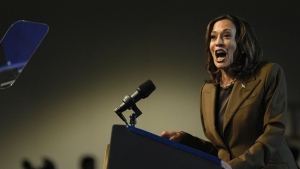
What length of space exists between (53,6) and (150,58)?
738 mm

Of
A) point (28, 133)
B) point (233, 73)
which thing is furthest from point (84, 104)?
point (233, 73)

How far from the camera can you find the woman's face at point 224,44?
1594 millimetres

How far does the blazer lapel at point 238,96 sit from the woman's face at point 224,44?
122 mm

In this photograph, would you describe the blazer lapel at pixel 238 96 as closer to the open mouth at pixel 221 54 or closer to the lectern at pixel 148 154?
the open mouth at pixel 221 54

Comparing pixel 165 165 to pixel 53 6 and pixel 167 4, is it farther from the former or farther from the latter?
pixel 53 6

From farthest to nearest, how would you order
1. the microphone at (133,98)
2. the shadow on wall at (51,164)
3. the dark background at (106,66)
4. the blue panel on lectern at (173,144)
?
the shadow on wall at (51,164), the dark background at (106,66), the microphone at (133,98), the blue panel on lectern at (173,144)

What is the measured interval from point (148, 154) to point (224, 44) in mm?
845

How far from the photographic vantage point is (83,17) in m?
2.50

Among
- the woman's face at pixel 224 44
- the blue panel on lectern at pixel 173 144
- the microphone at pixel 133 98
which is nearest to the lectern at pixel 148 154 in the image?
the blue panel on lectern at pixel 173 144

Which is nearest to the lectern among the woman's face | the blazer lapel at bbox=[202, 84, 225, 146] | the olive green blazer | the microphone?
the microphone

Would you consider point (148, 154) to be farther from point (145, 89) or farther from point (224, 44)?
point (224, 44)

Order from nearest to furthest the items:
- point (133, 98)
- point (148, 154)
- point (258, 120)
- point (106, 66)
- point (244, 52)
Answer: point (148, 154)
point (133, 98)
point (258, 120)
point (244, 52)
point (106, 66)

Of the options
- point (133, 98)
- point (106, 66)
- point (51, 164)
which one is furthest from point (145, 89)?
point (51, 164)

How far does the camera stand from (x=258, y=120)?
1472 millimetres
